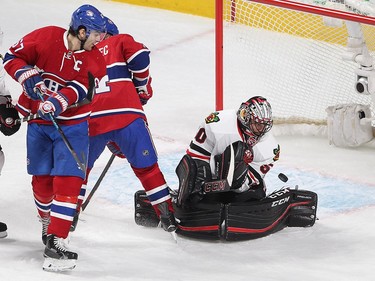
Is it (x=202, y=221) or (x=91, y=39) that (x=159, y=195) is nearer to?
(x=202, y=221)

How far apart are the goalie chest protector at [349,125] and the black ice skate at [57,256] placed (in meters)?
2.50

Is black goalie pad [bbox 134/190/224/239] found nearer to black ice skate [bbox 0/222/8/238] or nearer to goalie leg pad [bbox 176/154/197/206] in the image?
goalie leg pad [bbox 176/154/197/206]

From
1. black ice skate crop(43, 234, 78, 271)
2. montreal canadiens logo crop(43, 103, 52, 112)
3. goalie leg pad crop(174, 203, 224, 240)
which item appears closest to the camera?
montreal canadiens logo crop(43, 103, 52, 112)

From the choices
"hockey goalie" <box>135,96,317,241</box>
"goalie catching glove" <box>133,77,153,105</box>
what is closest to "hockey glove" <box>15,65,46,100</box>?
"goalie catching glove" <box>133,77,153,105</box>

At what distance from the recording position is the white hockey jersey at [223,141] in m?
5.40

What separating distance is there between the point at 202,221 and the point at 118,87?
705 millimetres

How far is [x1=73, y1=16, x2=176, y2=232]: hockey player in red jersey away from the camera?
211 inches

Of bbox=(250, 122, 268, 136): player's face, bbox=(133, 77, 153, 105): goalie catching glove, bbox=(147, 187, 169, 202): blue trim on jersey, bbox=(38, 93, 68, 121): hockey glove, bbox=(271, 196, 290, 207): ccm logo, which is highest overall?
bbox=(38, 93, 68, 121): hockey glove

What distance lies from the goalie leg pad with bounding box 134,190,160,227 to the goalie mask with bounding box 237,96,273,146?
57 cm

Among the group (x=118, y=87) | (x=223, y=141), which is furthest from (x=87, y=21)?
(x=223, y=141)

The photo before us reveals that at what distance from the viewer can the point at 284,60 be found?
7422 millimetres

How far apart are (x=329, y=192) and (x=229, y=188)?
98cm

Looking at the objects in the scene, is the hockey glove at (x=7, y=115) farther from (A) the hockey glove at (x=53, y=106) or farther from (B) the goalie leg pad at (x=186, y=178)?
(B) the goalie leg pad at (x=186, y=178)

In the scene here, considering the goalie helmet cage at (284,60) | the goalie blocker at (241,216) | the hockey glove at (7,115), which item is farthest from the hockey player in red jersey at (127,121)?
the goalie helmet cage at (284,60)
